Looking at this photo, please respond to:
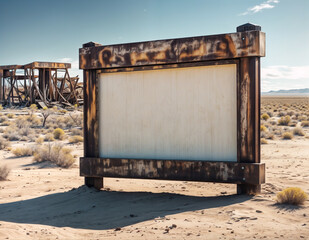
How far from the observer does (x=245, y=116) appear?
6109 millimetres

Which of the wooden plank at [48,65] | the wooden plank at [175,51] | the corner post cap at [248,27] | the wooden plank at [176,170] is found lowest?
the wooden plank at [176,170]

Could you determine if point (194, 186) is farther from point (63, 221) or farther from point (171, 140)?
point (63, 221)

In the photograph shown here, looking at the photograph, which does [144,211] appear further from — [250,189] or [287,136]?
[287,136]

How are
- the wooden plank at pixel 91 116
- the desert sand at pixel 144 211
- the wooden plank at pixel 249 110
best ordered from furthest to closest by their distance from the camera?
the wooden plank at pixel 91 116, the wooden plank at pixel 249 110, the desert sand at pixel 144 211

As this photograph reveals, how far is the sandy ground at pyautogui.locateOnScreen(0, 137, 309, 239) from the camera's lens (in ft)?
15.4

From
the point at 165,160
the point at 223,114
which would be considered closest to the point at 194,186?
the point at 165,160

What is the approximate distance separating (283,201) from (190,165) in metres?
1.60

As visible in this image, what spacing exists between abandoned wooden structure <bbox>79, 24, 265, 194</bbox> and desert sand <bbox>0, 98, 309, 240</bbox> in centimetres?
48

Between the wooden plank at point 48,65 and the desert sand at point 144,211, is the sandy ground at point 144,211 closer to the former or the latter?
the desert sand at point 144,211

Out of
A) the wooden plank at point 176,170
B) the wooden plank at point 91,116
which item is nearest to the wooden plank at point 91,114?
the wooden plank at point 91,116

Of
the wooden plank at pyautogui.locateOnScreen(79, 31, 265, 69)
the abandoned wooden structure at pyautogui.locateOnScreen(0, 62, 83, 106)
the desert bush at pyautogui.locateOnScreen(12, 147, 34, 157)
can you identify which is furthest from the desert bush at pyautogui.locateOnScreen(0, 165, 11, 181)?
the abandoned wooden structure at pyautogui.locateOnScreen(0, 62, 83, 106)

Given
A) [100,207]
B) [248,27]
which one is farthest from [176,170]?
[248,27]

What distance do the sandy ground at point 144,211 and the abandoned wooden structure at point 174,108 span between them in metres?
0.44

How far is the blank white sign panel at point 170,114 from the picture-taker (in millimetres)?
6355
